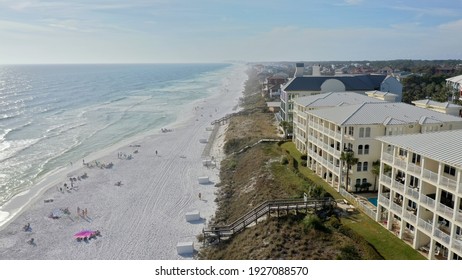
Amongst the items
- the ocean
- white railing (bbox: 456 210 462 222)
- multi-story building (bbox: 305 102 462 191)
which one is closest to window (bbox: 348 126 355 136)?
multi-story building (bbox: 305 102 462 191)

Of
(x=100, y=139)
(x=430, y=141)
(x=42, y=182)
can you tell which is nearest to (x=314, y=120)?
(x=430, y=141)

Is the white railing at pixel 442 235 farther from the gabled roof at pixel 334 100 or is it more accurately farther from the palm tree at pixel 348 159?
the gabled roof at pixel 334 100

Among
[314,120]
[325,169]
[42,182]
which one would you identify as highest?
[314,120]

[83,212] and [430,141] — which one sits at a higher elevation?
[430,141]

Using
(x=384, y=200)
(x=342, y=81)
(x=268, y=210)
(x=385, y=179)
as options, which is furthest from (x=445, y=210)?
(x=342, y=81)

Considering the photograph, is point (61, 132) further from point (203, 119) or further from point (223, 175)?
point (223, 175)

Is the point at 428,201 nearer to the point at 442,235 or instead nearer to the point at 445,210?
the point at 445,210

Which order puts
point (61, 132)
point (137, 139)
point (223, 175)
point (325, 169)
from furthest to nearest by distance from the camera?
point (61, 132) < point (137, 139) < point (223, 175) < point (325, 169)

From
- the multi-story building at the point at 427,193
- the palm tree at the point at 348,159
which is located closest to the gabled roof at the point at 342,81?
the palm tree at the point at 348,159
